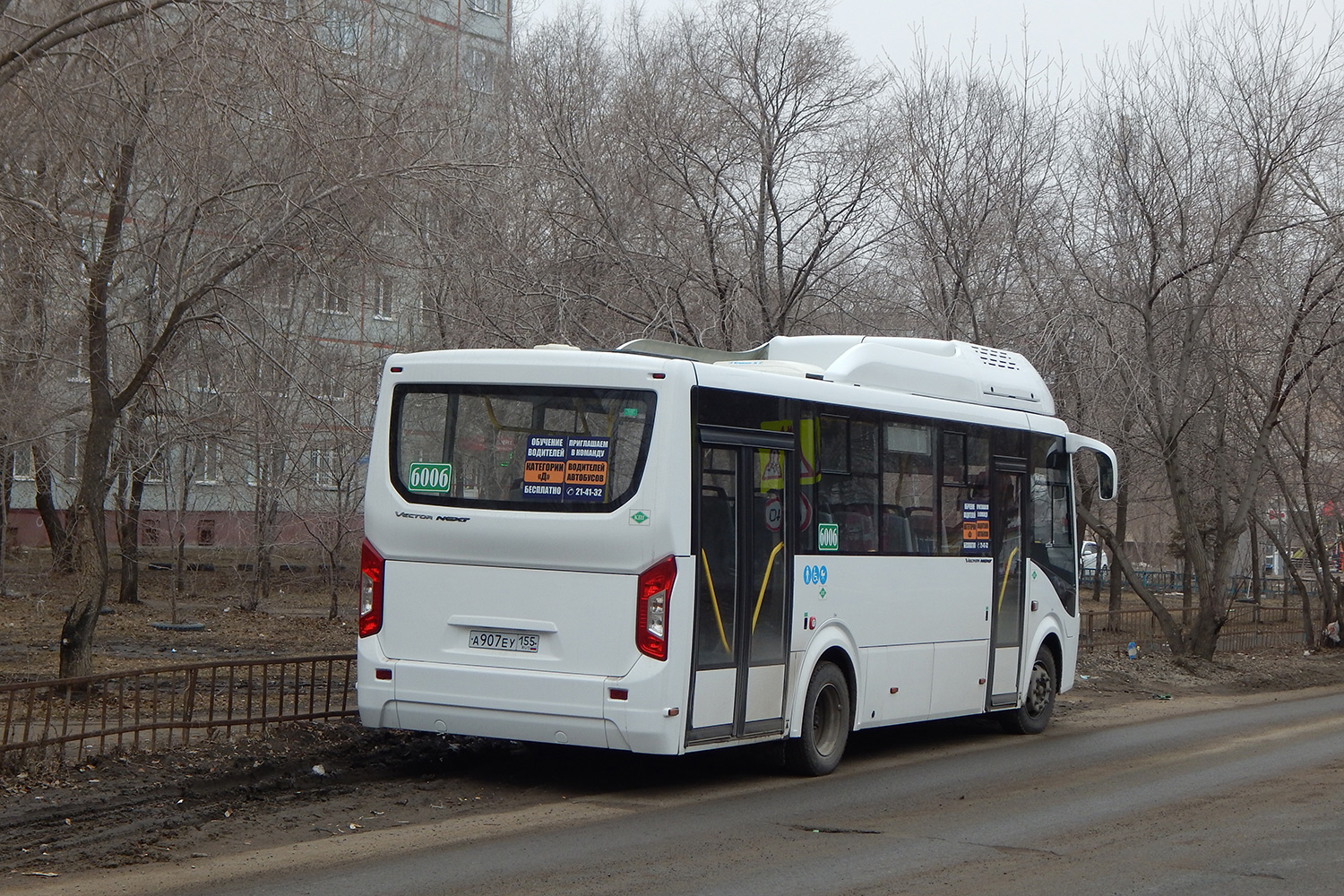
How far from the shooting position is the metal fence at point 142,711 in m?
9.31

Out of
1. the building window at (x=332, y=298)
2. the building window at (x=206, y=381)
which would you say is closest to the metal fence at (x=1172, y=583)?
the building window at (x=206, y=381)

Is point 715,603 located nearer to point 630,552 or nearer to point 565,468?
point 630,552

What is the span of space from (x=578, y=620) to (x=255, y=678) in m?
4.71

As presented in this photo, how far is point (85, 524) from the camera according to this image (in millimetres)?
13836

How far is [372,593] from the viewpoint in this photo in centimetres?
1023

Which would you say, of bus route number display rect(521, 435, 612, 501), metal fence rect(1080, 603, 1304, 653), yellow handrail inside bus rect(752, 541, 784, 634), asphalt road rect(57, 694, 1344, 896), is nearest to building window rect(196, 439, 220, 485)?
bus route number display rect(521, 435, 612, 501)

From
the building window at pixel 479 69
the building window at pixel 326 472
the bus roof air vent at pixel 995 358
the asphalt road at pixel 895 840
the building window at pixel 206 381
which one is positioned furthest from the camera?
the building window at pixel 326 472

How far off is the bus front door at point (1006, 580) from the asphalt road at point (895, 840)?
4.78 feet

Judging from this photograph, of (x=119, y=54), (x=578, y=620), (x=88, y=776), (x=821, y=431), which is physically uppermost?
(x=119, y=54)

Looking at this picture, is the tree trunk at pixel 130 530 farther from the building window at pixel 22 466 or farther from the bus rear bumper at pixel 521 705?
the bus rear bumper at pixel 521 705

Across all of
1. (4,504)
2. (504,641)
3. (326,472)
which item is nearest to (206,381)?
(504,641)

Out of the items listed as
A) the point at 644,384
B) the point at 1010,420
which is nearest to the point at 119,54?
A: the point at 644,384

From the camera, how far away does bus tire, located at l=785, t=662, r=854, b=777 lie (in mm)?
10992

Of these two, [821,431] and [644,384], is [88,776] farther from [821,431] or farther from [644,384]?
[821,431]
